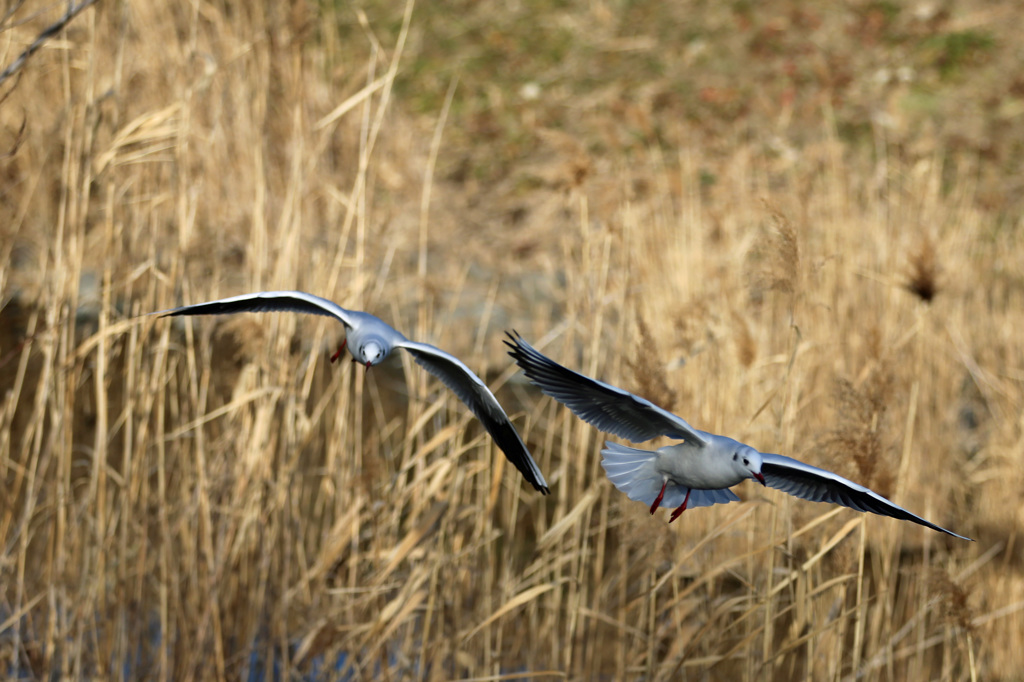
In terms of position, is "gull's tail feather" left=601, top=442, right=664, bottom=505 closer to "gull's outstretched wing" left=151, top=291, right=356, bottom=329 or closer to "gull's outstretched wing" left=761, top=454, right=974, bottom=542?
"gull's outstretched wing" left=761, top=454, right=974, bottom=542

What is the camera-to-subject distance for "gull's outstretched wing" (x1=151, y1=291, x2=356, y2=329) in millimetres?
1265

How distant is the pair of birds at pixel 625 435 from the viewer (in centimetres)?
114

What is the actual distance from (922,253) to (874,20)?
6.13 metres

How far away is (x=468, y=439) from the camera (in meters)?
3.71

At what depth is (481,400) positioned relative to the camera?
1.38 m

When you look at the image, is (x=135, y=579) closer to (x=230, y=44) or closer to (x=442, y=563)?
(x=442, y=563)

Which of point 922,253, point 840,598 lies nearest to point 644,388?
point 840,598

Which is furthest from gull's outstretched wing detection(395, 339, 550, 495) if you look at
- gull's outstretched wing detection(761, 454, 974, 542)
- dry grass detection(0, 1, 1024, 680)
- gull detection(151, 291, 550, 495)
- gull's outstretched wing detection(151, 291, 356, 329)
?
dry grass detection(0, 1, 1024, 680)

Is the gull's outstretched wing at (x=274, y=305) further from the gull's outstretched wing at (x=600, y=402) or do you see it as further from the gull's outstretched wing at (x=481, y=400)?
the gull's outstretched wing at (x=600, y=402)

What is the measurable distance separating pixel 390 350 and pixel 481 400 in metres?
0.19

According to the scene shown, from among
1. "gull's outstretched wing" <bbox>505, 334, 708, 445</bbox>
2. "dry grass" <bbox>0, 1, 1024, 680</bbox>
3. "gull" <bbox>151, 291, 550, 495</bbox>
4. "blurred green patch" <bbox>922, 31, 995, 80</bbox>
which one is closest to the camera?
"gull's outstretched wing" <bbox>505, 334, 708, 445</bbox>

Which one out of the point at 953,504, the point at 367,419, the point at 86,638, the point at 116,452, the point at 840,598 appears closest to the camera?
the point at 840,598

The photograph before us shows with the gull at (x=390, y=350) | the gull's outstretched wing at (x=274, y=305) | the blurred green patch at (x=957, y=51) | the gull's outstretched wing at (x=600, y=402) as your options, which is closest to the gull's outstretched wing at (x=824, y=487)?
the gull's outstretched wing at (x=600, y=402)

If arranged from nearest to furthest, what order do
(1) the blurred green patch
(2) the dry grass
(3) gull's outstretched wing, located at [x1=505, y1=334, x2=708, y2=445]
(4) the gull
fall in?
(3) gull's outstretched wing, located at [x1=505, y1=334, x2=708, y2=445] → (4) the gull → (2) the dry grass → (1) the blurred green patch
